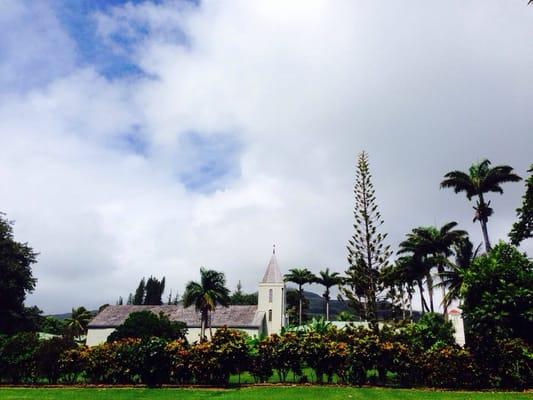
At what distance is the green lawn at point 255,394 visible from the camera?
50.4ft

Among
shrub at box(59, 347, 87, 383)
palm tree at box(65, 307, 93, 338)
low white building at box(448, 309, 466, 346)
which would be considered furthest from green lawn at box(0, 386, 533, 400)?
palm tree at box(65, 307, 93, 338)

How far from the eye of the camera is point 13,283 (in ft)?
121

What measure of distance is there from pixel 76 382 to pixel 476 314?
63.2ft

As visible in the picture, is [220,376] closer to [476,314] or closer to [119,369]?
[119,369]

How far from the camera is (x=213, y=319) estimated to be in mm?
57594

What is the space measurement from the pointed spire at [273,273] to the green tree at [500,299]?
3779cm

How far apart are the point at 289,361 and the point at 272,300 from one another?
3782cm

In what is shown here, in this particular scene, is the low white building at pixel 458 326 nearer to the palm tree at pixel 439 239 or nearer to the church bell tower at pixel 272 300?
the palm tree at pixel 439 239

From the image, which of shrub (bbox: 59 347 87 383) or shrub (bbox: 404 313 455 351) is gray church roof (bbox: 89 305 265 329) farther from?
shrub (bbox: 59 347 87 383)

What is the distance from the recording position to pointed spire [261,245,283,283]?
188ft

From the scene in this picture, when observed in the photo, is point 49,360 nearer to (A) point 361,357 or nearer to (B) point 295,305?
(A) point 361,357

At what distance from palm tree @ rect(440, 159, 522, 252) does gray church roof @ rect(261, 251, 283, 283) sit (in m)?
28.0

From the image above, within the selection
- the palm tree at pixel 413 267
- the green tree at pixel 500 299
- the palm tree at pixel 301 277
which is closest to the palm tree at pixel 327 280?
the palm tree at pixel 301 277

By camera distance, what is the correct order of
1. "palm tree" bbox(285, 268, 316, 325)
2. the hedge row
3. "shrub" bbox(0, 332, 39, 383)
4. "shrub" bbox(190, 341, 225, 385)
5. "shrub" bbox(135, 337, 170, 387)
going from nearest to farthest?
the hedge row, "shrub" bbox(190, 341, 225, 385), "shrub" bbox(135, 337, 170, 387), "shrub" bbox(0, 332, 39, 383), "palm tree" bbox(285, 268, 316, 325)
